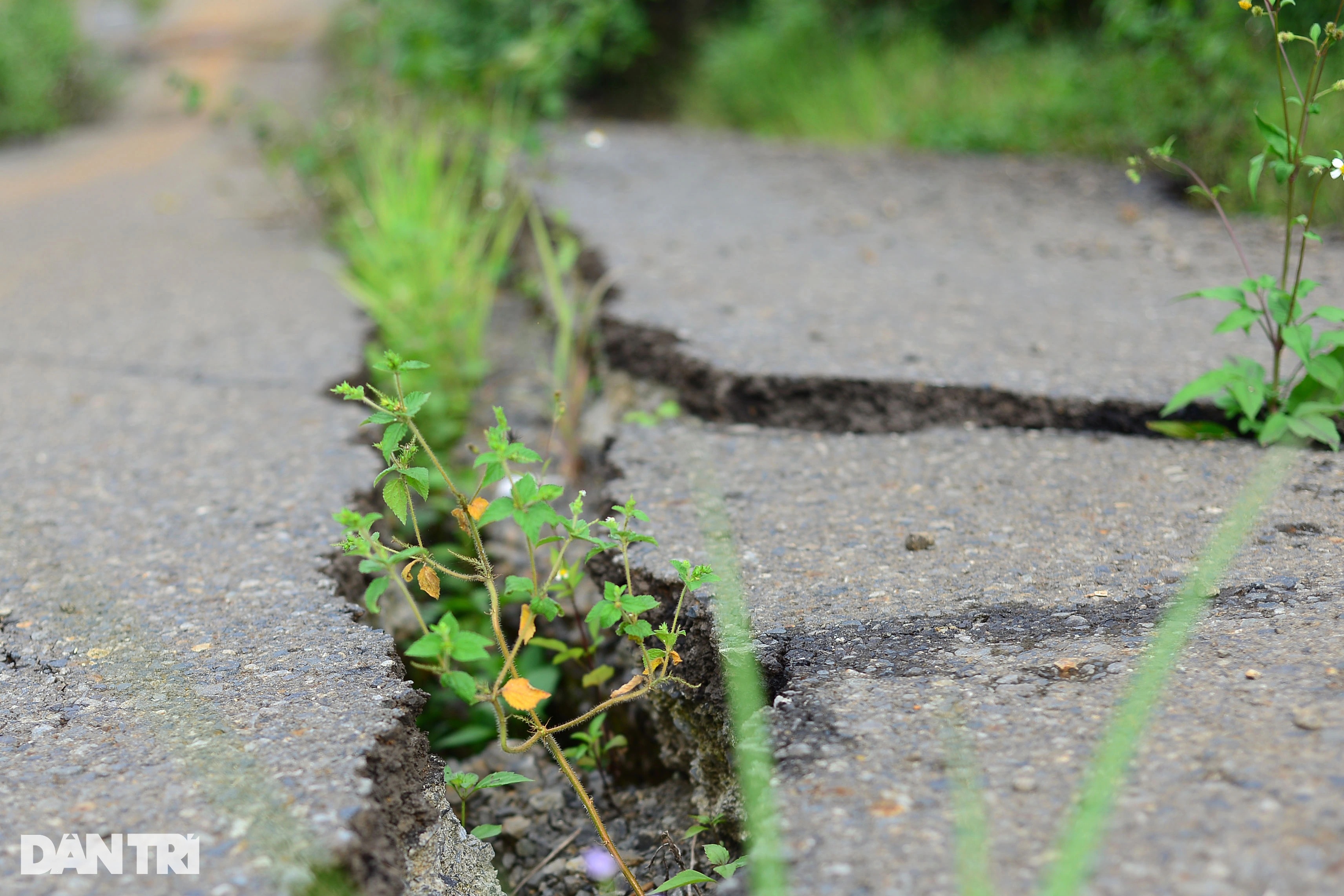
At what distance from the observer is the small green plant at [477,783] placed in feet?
4.18

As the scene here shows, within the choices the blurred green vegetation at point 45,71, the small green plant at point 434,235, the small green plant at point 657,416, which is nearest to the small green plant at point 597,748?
the small green plant at point 657,416

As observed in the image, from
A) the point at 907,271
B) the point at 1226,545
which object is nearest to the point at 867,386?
the point at 1226,545

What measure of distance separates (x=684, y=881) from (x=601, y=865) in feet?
0.77

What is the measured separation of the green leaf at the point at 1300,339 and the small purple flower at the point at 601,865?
4.17 feet

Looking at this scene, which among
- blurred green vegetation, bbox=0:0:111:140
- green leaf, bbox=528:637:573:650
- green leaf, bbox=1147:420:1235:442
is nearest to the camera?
green leaf, bbox=528:637:573:650

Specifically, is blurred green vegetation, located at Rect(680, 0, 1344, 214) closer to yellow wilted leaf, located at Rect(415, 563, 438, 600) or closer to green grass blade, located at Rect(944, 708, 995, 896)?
green grass blade, located at Rect(944, 708, 995, 896)

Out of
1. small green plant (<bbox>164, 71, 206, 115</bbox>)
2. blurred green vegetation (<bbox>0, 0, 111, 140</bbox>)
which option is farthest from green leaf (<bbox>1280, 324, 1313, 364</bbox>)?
blurred green vegetation (<bbox>0, 0, 111, 140</bbox>)

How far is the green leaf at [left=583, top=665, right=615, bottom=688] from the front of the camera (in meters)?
1.55

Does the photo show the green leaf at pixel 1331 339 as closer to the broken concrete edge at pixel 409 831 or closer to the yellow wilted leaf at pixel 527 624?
the yellow wilted leaf at pixel 527 624

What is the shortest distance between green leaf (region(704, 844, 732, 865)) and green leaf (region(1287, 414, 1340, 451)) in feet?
3.84

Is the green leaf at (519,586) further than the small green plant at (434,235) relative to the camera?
No

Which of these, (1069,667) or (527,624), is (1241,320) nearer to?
(1069,667)

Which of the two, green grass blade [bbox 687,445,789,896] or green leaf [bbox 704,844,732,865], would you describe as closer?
green grass blade [bbox 687,445,789,896]

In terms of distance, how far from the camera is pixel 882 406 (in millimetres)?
2035
